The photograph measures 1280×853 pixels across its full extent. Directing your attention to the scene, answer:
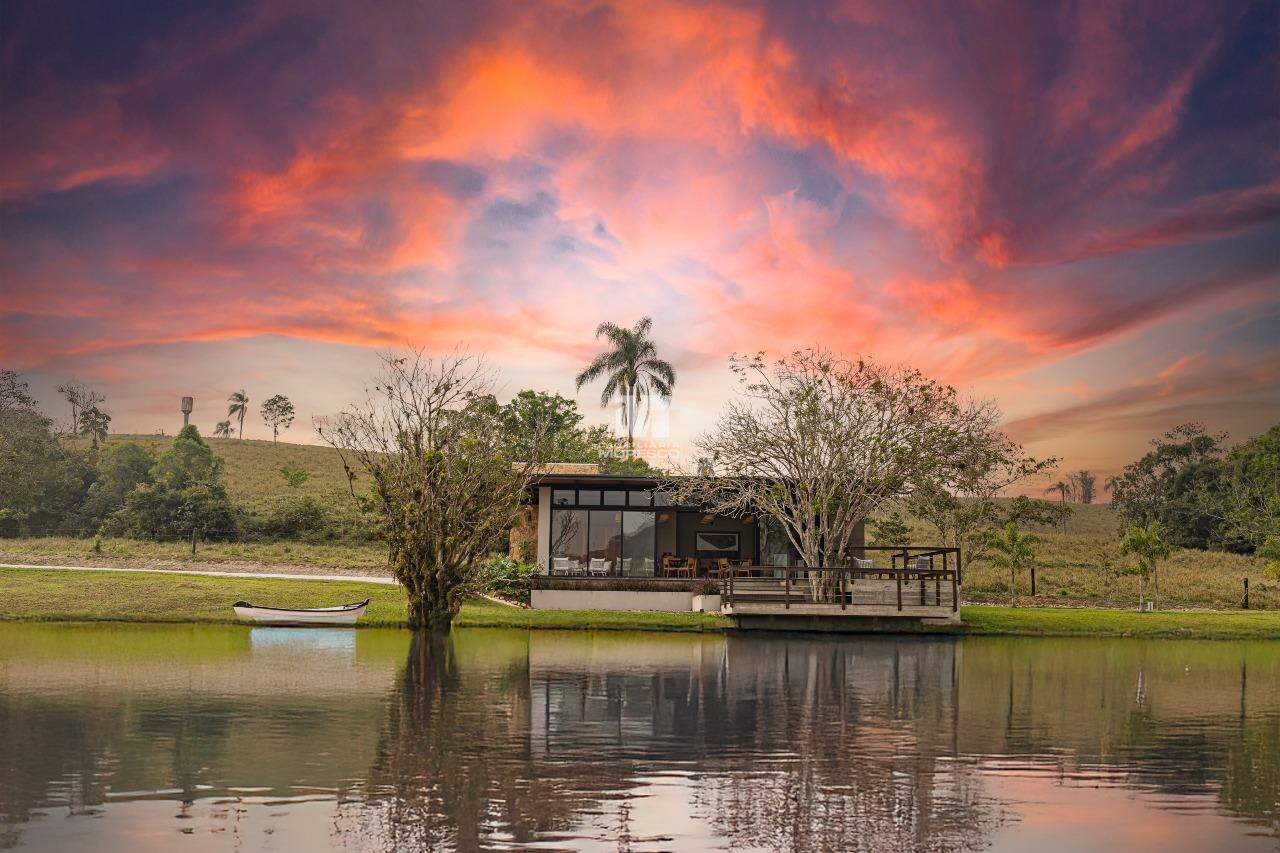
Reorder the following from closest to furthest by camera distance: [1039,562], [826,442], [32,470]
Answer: [826,442], [1039,562], [32,470]

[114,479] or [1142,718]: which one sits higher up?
[114,479]

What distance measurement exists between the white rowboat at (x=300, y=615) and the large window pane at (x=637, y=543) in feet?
39.4

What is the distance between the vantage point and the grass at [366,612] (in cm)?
2647

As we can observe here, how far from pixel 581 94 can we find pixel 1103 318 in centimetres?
2400

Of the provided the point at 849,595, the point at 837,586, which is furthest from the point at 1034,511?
the point at 849,595

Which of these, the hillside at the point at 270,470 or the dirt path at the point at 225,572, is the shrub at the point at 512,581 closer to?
the dirt path at the point at 225,572

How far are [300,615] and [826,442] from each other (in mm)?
15047

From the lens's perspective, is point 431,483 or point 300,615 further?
point 300,615

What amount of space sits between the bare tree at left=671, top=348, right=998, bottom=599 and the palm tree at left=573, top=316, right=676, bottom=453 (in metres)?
22.5

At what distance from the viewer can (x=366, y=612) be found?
87.9 feet

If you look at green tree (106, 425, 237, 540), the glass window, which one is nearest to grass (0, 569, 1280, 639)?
the glass window

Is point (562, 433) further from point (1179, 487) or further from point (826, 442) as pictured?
point (1179, 487)

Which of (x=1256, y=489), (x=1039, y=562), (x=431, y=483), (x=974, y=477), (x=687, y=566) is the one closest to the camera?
(x=431, y=483)

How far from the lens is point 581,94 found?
138ft
